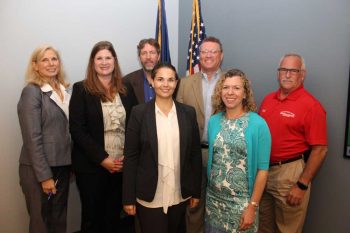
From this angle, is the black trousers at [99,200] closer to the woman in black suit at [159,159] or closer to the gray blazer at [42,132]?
the gray blazer at [42,132]

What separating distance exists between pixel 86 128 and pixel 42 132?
0.31m

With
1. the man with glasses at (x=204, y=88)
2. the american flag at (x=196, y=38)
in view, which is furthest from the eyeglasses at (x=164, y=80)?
the american flag at (x=196, y=38)

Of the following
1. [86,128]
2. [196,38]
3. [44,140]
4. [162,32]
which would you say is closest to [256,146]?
Answer: [86,128]

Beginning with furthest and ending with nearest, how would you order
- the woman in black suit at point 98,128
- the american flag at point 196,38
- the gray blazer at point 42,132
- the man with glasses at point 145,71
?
the american flag at point 196,38 < the man with glasses at point 145,71 < the woman in black suit at point 98,128 < the gray blazer at point 42,132

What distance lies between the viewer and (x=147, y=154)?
5.61 ft

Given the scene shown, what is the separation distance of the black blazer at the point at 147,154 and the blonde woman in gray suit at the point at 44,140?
65 cm

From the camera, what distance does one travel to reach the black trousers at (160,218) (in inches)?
68.8

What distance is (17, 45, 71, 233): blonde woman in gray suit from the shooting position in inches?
77.8

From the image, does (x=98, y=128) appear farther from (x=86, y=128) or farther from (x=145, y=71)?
(x=145, y=71)

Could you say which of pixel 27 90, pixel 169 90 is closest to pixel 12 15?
pixel 27 90

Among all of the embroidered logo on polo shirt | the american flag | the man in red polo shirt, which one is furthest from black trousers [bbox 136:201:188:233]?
the american flag

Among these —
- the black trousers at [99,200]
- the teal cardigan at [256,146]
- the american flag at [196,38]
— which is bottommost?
the black trousers at [99,200]

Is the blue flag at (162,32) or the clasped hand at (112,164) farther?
the blue flag at (162,32)

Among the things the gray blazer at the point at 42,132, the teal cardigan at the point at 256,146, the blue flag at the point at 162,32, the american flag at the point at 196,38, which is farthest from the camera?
the blue flag at the point at 162,32
